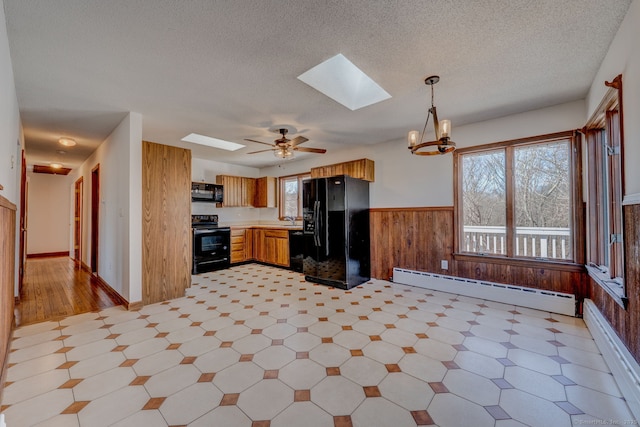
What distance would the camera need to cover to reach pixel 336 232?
14.0 ft

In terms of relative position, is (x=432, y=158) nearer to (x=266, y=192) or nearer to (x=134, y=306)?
(x=266, y=192)

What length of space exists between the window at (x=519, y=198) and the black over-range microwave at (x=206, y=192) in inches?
188

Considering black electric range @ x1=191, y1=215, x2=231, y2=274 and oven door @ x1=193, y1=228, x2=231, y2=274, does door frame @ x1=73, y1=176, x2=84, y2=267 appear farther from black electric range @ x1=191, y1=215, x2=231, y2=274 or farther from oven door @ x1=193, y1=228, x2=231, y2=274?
oven door @ x1=193, y1=228, x2=231, y2=274

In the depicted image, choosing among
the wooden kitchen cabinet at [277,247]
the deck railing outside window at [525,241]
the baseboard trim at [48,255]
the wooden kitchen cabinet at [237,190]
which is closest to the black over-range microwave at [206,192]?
the wooden kitchen cabinet at [237,190]

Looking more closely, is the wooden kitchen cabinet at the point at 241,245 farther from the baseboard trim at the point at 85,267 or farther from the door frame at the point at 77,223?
the door frame at the point at 77,223

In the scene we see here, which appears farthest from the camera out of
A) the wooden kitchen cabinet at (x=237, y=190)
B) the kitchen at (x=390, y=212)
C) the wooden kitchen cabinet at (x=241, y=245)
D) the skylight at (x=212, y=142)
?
the wooden kitchen cabinet at (x=237, y=190)

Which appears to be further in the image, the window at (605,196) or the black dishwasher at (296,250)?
the black dishwasher at (296,250)

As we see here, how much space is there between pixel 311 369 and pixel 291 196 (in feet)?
16.2

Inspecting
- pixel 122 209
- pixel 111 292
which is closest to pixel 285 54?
pixel 122 209

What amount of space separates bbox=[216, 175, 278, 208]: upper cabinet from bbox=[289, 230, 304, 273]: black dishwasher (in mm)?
1637

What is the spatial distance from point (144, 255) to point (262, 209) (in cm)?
Result: 392

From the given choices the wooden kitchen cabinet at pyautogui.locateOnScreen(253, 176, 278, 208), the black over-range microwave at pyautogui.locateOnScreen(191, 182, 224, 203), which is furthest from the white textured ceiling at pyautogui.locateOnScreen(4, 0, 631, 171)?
the wooden kitchen cabinet at pyautogui.locateOnScreen(253, 176, 278, 208)

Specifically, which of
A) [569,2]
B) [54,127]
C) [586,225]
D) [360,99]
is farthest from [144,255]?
[586,225]

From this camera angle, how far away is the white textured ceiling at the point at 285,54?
1.69 metres
